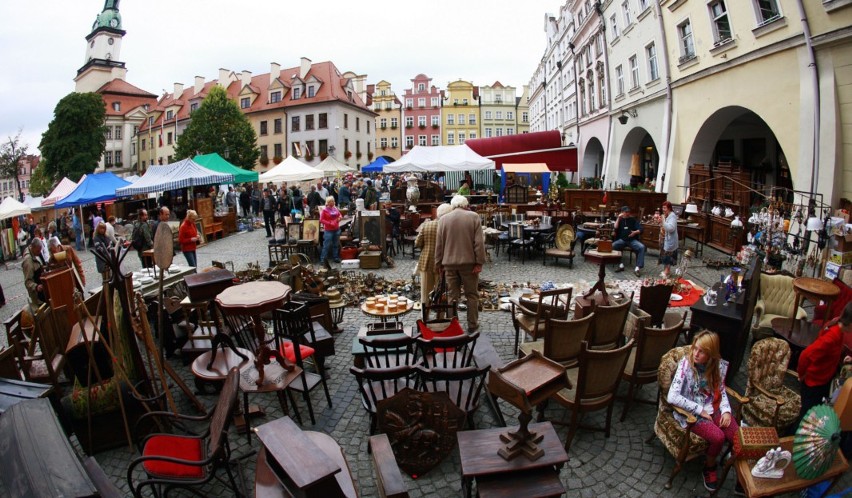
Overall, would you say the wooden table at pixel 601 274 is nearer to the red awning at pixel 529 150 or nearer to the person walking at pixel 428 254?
the person walking at pixel 428 254

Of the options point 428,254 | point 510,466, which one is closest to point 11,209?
point 428,254

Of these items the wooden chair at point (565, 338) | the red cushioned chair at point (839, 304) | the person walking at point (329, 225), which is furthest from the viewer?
the person walking at point (329, 225)

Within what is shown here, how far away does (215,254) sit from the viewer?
14453mm

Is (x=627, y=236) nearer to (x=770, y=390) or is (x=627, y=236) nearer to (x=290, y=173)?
(x=770, y=390)

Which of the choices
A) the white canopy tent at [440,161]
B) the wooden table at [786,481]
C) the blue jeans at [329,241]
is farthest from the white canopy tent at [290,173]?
the wooden table at [786,481]

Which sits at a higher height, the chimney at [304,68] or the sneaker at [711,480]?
the chimney at [304,68]

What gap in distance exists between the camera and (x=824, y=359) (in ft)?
13.6

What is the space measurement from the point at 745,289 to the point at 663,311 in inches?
38.9

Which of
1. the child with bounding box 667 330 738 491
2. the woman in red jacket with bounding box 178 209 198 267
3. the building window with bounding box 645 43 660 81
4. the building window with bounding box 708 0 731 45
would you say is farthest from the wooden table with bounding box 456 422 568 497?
the building window with bounding box 645 43 660 81

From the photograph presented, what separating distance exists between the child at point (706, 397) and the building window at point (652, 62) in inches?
661

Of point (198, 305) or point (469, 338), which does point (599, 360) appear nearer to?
point (469, 338)

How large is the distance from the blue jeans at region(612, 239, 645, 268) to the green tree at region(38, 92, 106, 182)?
148ft

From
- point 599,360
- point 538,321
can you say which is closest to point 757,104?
point 538,321

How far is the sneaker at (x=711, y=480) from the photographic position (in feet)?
12.3
